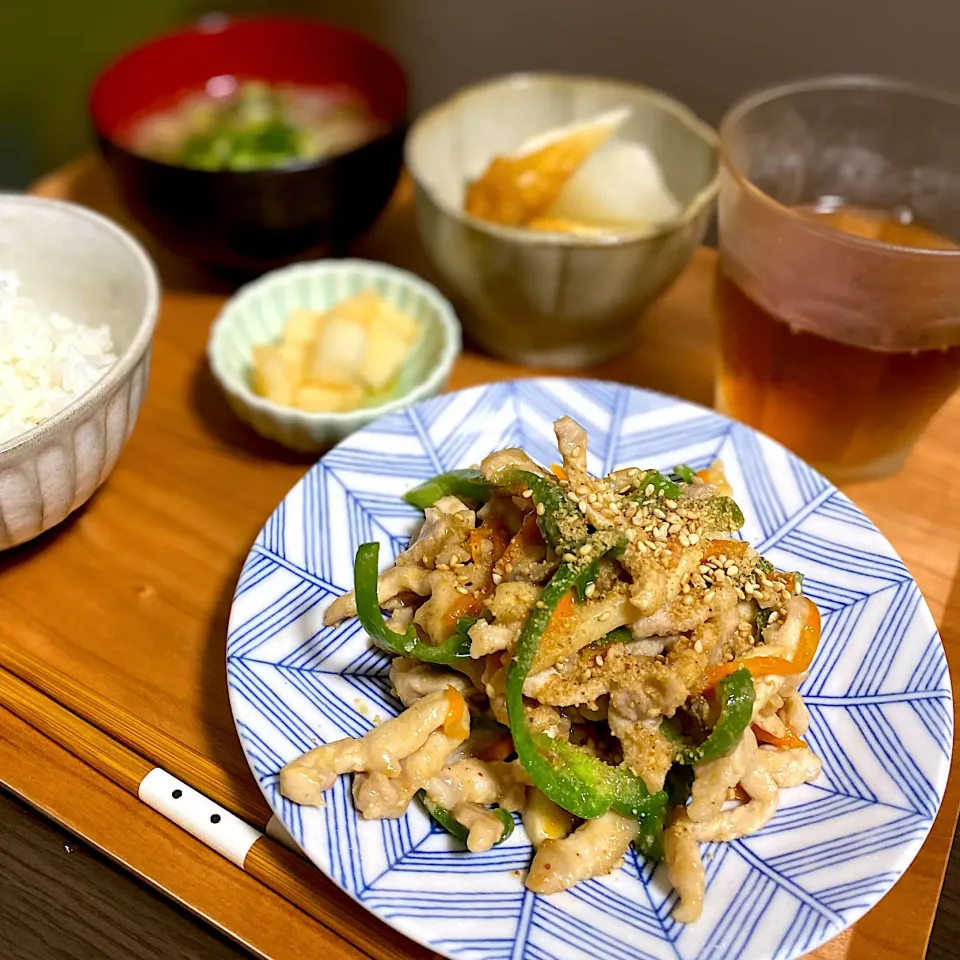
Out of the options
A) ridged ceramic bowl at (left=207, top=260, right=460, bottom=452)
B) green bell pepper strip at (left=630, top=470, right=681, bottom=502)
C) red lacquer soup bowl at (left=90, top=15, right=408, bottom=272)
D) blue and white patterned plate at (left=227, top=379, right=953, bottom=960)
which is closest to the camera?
blue and white patterned plate at (left=227, top=379, right=953, bottom=960)

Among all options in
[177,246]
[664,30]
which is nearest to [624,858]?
[177,246]

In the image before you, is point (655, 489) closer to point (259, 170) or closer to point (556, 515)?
point (556, 515)

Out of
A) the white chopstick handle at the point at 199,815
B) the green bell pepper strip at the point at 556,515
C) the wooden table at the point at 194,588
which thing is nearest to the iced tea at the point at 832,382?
the wooden table at the point at 194,588

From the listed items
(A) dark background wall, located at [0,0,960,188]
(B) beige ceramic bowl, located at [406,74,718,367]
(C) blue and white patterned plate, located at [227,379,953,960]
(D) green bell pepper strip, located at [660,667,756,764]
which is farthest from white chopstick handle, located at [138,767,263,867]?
(A) dark background wall, located at [0,0,960,188]

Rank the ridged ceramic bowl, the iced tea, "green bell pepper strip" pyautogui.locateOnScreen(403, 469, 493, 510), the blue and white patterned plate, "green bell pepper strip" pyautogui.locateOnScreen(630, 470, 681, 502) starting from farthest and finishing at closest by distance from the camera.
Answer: the ridged ceramic bowl → the iced tea → "green bell pepper strip" pyautogui.locateOnScreen(403, 469, 493, 510) → "green bell pepper strip" pyautogui.locateOnScreen(630, 470, 681, 502) → the blue and white patterned plate

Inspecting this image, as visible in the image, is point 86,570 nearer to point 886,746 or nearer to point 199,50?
point 886,746

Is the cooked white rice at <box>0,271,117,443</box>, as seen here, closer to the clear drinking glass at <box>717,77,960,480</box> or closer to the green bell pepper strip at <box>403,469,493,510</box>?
the green bell pepper strip at <box>403,469,493,510</box>

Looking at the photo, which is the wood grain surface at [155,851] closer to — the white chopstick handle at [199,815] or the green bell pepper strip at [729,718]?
the white chopstick handle at [199,815]
